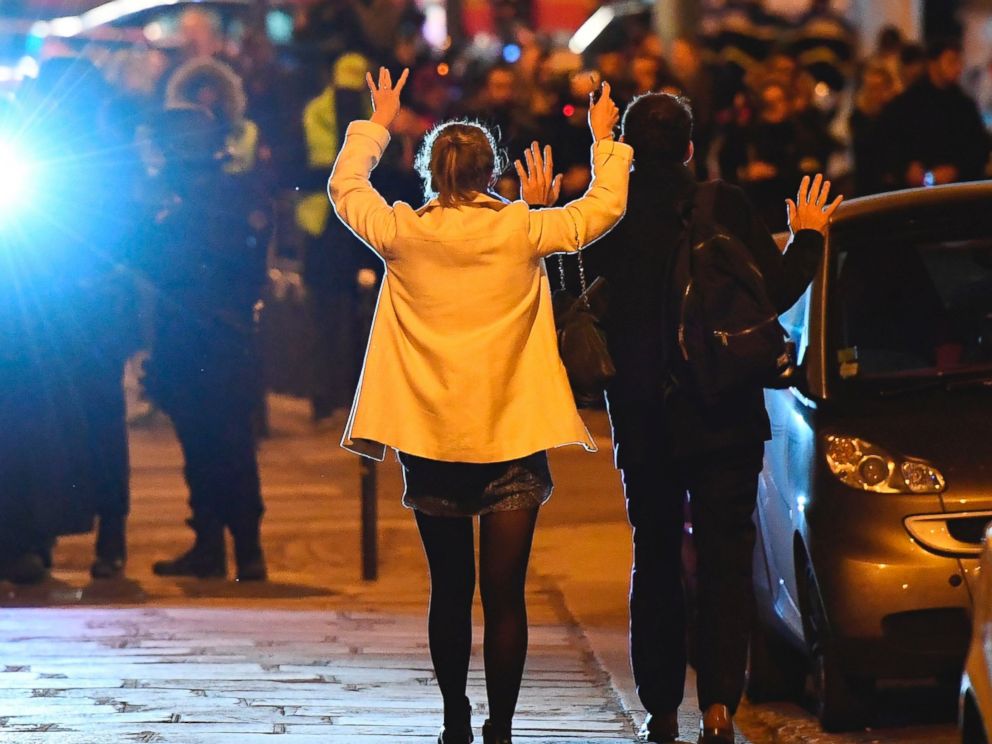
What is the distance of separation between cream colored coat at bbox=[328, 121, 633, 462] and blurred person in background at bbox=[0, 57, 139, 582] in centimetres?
434

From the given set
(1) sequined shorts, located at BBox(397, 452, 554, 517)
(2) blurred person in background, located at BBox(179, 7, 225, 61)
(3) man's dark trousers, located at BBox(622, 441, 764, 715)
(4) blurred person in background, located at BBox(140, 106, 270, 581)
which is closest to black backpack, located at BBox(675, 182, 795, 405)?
(3) man's dark trousers, located at BBox(622, 441, 764, 715)

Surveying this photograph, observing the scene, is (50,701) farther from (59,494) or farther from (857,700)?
(59,494)

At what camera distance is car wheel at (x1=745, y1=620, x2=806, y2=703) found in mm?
7918

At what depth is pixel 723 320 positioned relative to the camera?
6.54 metres

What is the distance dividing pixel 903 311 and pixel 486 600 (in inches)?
87.8

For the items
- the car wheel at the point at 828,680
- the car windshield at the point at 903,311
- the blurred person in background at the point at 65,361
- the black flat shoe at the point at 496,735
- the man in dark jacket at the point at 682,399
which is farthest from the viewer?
the blurred person in background at the point at 65,361

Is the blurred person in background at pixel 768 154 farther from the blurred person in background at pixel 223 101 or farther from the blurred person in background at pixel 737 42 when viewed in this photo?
the blurred person in background at pixel 223 101

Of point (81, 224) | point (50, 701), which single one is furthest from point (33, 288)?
point (50, 701)

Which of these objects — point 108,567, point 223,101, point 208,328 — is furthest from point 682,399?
point 223,101

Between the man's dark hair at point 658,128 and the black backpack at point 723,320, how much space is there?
0.30m

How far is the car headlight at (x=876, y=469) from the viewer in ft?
23.0

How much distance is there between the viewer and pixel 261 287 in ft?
35.6

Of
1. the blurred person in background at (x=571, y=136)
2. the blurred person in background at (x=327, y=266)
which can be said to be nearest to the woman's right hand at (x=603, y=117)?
the blurred person in background at (x=327, y=266)

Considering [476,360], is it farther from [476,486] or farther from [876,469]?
[876,469]
